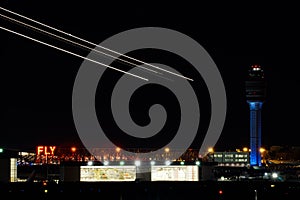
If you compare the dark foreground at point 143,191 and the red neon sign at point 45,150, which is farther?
the red neon sign at point 45,150

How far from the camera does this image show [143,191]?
229ft

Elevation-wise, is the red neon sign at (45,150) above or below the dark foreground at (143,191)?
above

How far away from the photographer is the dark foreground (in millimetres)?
62344

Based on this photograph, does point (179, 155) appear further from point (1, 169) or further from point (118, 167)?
point (1, 169)

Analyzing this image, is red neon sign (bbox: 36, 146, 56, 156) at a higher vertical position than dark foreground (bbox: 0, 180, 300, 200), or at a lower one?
higher

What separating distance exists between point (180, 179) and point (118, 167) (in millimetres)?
8415

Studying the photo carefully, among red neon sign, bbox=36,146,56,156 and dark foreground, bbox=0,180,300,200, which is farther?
red neon sign, bbox=36,146,56,156

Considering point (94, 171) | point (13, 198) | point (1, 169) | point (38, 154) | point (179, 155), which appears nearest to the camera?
point (13, 198)

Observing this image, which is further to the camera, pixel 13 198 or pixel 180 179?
pixel 180 179

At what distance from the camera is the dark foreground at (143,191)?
205 feet

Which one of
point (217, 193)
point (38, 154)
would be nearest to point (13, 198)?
point (217, 193)

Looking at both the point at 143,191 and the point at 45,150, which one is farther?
the point at 45,150

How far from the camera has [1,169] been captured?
6750cm

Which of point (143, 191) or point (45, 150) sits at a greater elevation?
point (45, 150)
